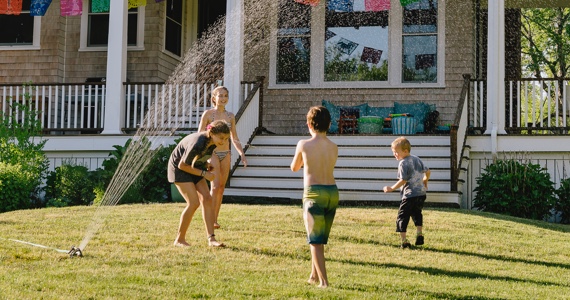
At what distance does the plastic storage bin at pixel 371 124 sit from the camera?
15.6 meters

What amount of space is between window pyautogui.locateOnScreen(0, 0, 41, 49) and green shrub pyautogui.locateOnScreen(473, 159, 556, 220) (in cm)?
1074

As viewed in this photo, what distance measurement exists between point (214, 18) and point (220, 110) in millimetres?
9879

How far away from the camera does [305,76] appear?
1725cm

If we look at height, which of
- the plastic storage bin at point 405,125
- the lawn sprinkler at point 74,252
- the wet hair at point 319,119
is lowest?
the lawn sprinkler at point 74,252

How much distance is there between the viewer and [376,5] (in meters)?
15.7

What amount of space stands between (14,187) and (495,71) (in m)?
8.55

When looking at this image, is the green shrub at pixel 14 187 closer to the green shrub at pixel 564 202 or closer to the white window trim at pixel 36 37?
the white window trim at pixel 36 37

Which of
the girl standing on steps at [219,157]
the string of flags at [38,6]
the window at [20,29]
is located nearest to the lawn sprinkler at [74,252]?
the girl standing on steps at [219,157]

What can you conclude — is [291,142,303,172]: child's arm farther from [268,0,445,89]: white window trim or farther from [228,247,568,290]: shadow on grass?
[268,0,445,89]: white window trim

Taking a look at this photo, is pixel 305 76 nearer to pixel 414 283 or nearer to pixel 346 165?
pixel 346 165

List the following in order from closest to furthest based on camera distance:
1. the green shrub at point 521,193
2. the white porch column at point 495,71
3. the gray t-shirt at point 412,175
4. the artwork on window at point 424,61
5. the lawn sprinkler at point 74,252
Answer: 1. the lawn sprinkler at point 74,252
2. the gray t-shirt at point 412,175
3. the green shrub at point 521,193
4. the white porch column at point 495,71
5. the artwork on window at point 424,61

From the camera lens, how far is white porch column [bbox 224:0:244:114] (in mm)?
15336

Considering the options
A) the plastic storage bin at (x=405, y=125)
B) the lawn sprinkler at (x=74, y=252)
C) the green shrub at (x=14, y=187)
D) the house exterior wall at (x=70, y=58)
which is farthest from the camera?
the house exterior wall at (x=70, y=58)

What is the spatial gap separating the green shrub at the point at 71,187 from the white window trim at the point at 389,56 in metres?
4.83
